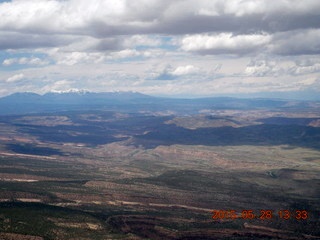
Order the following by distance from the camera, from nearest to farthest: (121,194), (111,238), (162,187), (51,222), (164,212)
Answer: (111,238)
(51,222)
(164,212)
(121,194)
(162,187)

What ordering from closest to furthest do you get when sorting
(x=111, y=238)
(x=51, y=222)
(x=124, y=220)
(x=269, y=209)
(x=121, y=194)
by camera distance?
1. (x=111, y=238)
2. (x=51, y=222)
3. (x=124, y=220)
4. (x=269, y=209)
5. (x=121, y=194)

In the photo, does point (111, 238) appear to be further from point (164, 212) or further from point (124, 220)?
point (164, 212)

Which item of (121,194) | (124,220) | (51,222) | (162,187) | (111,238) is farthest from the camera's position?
(162,187)

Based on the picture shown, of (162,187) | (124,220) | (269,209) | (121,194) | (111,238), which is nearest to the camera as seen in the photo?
(111,238)

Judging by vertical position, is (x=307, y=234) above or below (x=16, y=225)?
below

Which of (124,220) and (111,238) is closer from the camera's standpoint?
(111,238)

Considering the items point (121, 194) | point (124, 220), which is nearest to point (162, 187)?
point (121, 194)

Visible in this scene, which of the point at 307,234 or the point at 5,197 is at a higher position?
the point at 5,197

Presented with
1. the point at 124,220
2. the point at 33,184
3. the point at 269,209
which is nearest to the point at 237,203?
the point at 269,209

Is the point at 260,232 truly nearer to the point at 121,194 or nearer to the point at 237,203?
the point at 237,203
